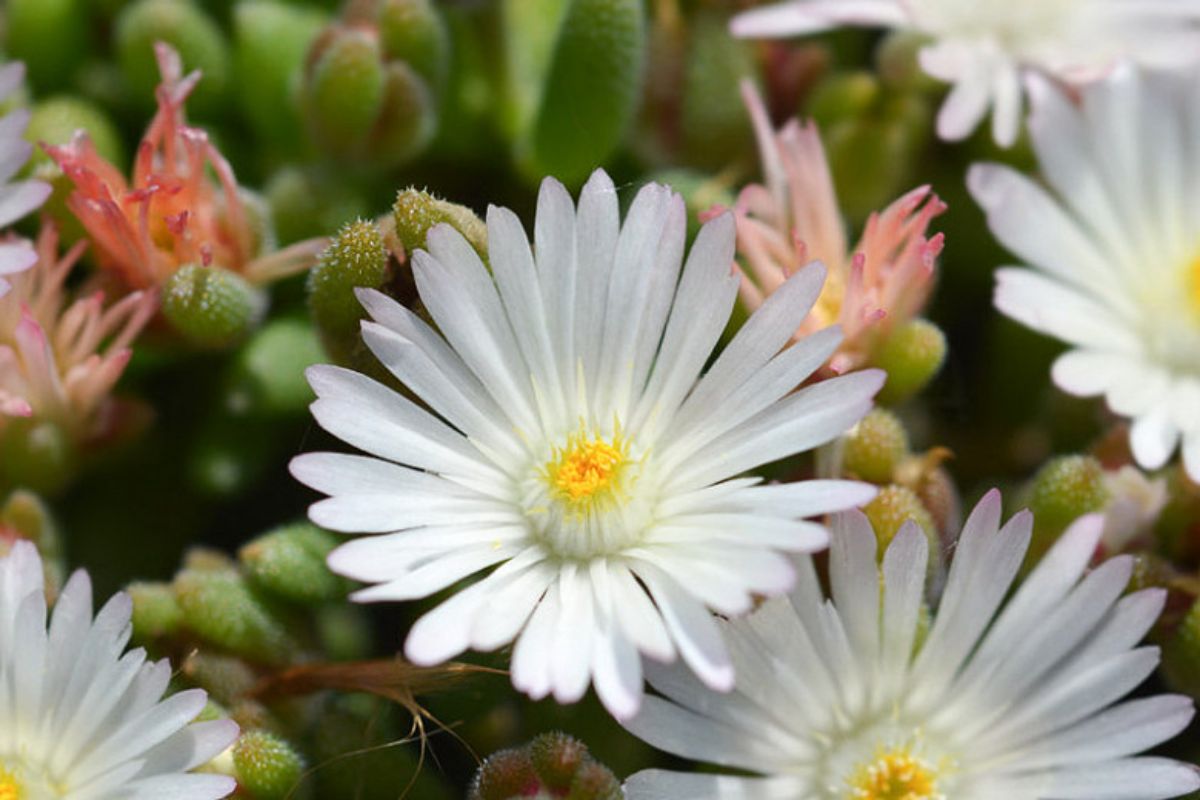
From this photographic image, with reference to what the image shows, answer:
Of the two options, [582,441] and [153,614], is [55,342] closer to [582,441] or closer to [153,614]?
[153,614]

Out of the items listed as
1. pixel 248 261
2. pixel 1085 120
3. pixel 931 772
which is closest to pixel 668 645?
pixel 931 772

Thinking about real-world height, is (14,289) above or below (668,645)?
above

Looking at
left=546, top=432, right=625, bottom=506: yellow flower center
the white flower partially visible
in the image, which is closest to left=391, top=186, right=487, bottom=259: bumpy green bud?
left=546, top=432, right=625, bottom=506: yellow flower center

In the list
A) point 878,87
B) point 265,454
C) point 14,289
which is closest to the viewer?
point 14,289

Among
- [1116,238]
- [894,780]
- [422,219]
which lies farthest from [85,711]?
[1116,238]

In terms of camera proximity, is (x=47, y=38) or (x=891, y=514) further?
(x=47, y=38)

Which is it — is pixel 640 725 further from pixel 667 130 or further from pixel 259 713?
pixel 667 130

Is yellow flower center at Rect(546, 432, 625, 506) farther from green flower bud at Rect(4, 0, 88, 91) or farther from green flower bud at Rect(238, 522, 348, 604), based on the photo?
green flower bud at Rect(4, 0, 88, 91)
